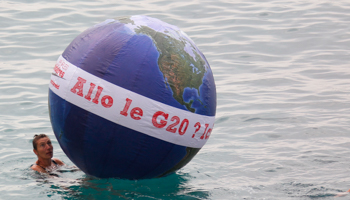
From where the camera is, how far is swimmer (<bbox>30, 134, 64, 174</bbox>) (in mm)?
7559

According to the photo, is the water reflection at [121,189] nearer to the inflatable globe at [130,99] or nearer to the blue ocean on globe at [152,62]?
the inflatable globe at [130,99]

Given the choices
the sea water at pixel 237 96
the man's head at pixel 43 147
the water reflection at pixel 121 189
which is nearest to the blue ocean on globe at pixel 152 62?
the water reflection at pixel 121 189

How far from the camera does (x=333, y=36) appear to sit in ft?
49.9

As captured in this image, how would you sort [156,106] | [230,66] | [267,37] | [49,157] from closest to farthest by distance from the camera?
[156,106], [49,157], [230,66], [267,37]

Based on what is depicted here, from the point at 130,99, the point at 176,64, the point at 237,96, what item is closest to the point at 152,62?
the point at 176,64

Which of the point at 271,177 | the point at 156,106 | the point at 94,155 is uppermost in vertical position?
the point at 156,106

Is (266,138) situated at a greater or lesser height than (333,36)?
lesser

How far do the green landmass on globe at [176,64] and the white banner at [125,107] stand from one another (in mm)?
Answer: 230

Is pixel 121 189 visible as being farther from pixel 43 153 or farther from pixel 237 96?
pixel 237 96

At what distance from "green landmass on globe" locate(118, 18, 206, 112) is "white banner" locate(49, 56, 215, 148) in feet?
0.75

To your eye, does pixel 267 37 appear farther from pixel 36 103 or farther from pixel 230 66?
pixel 36 103

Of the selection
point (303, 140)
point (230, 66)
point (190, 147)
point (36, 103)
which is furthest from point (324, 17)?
point (190, 147)

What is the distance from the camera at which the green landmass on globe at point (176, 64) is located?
6203mm

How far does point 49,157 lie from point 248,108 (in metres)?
4.55
